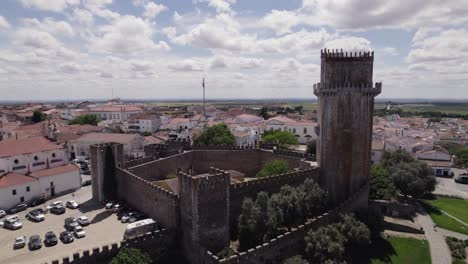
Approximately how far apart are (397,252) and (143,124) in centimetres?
7166

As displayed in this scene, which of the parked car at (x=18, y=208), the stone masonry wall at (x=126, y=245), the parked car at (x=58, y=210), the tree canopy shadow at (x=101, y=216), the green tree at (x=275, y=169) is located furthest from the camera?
→ the green tree at (x=275, y=169)

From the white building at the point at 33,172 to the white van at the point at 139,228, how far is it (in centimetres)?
1445

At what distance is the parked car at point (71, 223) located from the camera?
80.3 feet

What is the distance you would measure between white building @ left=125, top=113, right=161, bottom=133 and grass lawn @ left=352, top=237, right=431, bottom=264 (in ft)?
224

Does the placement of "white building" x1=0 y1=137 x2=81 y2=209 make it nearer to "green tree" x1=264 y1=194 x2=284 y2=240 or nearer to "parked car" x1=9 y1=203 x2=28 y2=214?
"parked car" x1=9 y1=203 x2=28 y2=214

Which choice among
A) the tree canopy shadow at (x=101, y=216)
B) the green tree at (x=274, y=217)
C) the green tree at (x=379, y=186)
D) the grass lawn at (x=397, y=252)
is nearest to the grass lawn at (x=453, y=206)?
the green tree at (x=379, y=186)

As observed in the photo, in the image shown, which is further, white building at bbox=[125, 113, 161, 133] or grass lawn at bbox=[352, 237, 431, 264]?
white building at bbox=[125, 113, 161, 133]

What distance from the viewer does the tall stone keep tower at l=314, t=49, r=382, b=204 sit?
1107 inches

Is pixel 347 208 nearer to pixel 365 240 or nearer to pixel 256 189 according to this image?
pixel 365 240

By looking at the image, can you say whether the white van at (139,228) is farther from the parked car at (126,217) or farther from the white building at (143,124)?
the white building at (143,124)

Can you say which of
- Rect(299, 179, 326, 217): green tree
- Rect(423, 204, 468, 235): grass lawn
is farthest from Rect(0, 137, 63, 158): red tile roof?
Rect(423, 204, 468, 235): grass lawn

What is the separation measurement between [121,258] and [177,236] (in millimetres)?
4388

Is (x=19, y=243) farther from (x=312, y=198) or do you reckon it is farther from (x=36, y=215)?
(x=312, y=198)

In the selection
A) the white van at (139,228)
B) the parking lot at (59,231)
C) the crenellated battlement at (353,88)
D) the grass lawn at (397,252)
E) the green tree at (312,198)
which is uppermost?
the crenellated battlement at (353,88)
